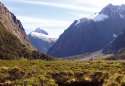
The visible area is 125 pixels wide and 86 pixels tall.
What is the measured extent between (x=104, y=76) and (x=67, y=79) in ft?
26.9

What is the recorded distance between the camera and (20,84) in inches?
2741

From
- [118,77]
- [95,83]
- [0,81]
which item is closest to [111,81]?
[118,77]

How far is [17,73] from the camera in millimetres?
96562

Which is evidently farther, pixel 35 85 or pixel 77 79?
pixel 77 79

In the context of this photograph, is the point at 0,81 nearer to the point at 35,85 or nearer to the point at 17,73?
the point at 17,73

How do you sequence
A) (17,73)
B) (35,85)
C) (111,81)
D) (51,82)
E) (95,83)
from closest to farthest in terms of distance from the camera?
(35,85)
(111,81)
(51,82)
(95,83)
(17,73)

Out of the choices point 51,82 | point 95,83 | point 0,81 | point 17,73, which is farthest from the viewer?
point 17,73

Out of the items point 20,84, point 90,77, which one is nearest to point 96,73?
point 90,77

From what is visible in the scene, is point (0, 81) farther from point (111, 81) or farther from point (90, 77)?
point (111, 81)

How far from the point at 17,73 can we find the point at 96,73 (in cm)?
1977

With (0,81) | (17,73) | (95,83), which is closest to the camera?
(95,83)

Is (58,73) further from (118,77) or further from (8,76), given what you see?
(118,77)

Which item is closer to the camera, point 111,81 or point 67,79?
point 111,81

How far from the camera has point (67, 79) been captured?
86625mm
